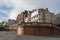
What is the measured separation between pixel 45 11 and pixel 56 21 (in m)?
7.46

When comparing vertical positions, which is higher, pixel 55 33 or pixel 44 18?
pixel 44 18

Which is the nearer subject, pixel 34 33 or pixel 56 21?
pixel 34 33

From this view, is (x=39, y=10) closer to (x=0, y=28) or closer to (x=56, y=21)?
(x=56, y=21)

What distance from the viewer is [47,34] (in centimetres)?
3109

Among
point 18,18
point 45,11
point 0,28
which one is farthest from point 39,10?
point 18,18

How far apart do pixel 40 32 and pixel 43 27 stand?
1.23 metres

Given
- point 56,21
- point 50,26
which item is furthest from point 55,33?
point 56,21

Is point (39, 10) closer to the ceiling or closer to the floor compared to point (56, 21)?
closer to the ceiling

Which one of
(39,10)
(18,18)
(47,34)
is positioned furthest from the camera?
(18,18)

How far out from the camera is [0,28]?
232 ft

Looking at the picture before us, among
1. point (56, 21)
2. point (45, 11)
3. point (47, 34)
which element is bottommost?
point (47, 34)

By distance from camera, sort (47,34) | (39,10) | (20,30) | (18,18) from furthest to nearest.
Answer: (18,18)
(39,10)
(20,30)
(47,34)

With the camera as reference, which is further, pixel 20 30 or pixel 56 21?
pixel 56 21

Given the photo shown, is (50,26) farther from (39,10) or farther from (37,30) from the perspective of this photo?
(39,10)
